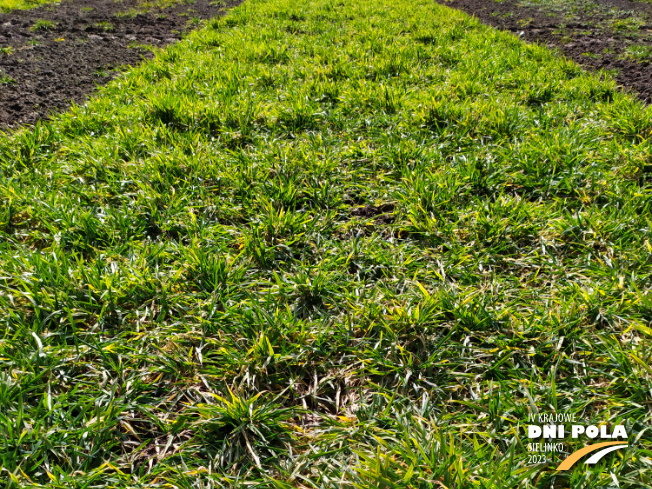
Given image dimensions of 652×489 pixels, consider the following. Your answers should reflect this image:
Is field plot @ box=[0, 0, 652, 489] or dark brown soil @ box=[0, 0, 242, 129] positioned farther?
dark brown soil @ box=[0, 0, 242, 129]

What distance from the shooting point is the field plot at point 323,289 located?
127 centimetres

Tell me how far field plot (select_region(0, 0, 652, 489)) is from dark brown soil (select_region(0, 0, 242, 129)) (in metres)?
0.75

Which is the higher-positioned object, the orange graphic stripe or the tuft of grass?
the tuft of grass

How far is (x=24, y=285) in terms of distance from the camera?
1663 mm

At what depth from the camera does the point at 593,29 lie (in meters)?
5.75

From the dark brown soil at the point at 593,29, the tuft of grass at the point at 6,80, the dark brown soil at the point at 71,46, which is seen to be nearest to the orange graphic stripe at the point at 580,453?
the dark brown soil at the point at 593,29

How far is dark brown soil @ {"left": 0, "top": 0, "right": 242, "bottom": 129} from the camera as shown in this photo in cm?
367

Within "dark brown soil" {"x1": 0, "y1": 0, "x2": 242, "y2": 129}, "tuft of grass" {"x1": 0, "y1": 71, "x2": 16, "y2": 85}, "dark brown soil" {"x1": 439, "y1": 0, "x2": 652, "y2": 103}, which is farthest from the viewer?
"dark brown soil" {"x1": 439, "y1": 0, "x2": 652, "y2": 103}

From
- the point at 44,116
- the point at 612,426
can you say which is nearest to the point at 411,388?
the point at 612,426

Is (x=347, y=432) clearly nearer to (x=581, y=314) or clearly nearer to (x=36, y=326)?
(x=581, y=314)

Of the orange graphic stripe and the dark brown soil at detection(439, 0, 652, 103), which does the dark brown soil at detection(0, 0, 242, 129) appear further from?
the dark brown soil at detection(439, 0, 652, 103)

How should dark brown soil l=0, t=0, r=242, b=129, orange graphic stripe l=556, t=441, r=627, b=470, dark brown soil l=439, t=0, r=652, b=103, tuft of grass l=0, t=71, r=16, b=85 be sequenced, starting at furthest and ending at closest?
dark brown soil l=439, t=0, r=652, b=103 → tuft of grass l=0, t=71, r=16, b=85 → dark brown soil l=0, t=0, r=242, b=129 → orange graphic stripe l=556, t=441, r=627, b=470

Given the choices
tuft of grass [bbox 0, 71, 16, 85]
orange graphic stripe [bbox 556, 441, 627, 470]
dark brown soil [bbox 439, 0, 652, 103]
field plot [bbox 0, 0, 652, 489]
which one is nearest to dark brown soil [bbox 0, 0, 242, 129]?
tuft of grass [bbox 0, 71, 16, 85]

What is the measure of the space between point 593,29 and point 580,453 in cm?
696
